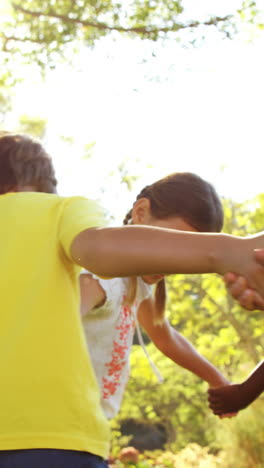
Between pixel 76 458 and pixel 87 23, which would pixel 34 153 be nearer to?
pixel 76 458

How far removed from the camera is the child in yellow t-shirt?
1522 mm

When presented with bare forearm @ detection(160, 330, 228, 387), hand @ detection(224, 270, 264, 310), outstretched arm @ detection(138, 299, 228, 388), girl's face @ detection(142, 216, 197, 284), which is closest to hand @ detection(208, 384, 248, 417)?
bare forearm @ detection(160, 330, 228, 387)

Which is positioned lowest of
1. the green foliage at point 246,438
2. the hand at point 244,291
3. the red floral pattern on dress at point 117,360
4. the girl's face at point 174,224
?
the green foliage at point 246,438

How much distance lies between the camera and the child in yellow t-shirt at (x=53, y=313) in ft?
4.99

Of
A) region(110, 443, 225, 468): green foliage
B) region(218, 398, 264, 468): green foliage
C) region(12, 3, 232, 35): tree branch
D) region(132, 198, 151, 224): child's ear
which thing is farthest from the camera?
region(110, 443, 225, 468): green foliage

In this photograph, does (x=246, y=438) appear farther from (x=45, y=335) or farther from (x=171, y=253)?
(x=171, y=253)

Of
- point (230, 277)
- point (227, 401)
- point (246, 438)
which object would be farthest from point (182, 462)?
point (230, 277)

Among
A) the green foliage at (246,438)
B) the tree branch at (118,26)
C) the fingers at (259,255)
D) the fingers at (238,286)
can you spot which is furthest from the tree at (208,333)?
the fingers at (259,255)

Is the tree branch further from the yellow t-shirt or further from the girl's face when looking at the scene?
the yellow t-shirt

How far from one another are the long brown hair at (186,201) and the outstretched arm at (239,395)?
558 mm

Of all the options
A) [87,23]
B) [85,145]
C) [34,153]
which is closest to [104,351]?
[34,153]

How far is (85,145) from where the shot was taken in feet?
34.6

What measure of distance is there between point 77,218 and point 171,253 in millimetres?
303

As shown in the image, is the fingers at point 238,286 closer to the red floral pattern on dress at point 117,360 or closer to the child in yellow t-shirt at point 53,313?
the child in yellow t-shirt at point 53,313
